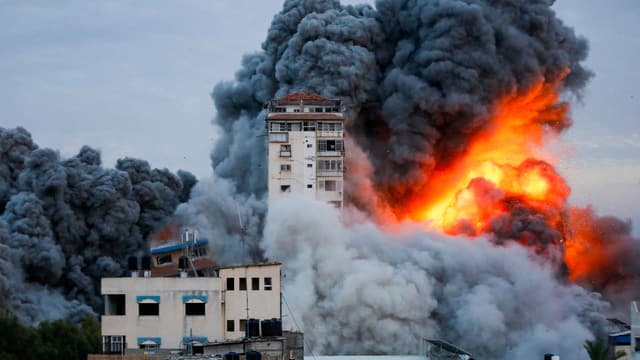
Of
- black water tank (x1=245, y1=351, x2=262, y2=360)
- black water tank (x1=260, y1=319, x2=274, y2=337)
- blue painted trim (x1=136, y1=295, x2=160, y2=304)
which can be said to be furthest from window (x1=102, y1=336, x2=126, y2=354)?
black water tank (x1=245, y1=351, x2=262, y2=360)

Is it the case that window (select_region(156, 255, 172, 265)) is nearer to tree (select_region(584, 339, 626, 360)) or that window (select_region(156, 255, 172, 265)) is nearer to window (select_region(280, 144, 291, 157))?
window (select_region(280, 144, 291, 157))

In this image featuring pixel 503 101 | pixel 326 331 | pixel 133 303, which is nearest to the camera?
pixel 133 303

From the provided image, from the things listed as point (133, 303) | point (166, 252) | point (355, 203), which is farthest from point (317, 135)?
point (133, 303)

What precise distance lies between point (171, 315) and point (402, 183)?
105 feet

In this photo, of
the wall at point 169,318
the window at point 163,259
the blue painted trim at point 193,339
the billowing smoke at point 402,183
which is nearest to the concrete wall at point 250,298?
the wall at point 169,318

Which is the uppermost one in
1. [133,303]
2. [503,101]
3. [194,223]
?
[503,101]

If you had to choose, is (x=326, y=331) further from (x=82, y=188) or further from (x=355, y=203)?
(x=82, y=188)

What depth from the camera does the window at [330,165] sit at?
94.1 m

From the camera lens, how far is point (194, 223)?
93.4 meters

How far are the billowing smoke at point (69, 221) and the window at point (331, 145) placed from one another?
9951 mm

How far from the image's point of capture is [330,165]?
9425 cm

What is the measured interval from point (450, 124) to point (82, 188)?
767 inches

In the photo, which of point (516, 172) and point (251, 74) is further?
point (251, 74)

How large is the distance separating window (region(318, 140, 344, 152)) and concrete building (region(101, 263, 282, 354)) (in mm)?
28090
